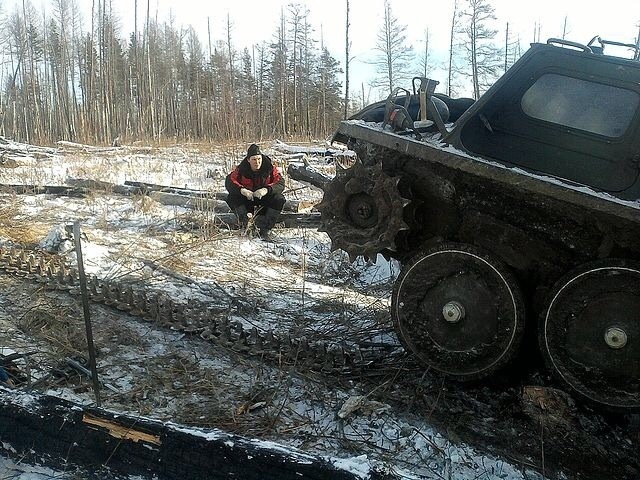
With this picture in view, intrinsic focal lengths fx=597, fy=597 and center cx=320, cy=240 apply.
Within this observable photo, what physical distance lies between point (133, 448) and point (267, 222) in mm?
5243

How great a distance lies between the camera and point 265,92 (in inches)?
1709

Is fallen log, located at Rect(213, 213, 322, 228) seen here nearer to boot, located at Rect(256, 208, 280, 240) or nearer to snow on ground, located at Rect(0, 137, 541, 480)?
snow on ground, located at Rect(0, 137, 541, 480)

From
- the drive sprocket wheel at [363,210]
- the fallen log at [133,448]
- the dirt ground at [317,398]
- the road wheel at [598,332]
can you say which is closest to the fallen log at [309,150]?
the drive sprocket wheel at [363,210]

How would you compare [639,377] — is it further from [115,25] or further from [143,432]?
[115,25]

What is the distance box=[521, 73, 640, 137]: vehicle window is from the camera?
Result: 11.8ft

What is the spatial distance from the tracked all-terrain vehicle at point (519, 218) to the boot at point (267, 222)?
3602 millimetres

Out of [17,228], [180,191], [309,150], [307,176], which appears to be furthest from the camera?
[309,150]

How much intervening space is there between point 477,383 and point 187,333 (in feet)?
7.13

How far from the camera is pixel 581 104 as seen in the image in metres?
3.71

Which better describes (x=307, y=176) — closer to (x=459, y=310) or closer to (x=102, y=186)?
(x=102, y=186)

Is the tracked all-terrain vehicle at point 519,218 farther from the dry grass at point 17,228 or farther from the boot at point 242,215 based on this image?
the dry grass at point 17,228

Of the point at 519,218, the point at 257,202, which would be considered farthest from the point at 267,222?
the point at 519,218

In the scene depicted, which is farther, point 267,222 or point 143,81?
point 143,81

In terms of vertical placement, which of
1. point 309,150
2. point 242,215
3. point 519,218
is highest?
point 519,218
